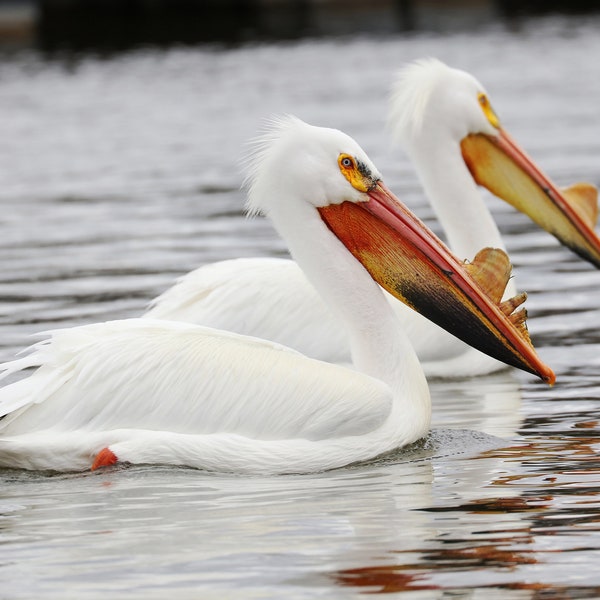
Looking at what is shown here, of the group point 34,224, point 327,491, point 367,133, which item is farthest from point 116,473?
point 367,133

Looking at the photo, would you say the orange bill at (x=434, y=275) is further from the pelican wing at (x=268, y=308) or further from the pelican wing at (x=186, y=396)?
the pelican wing at (x=268, y=308)

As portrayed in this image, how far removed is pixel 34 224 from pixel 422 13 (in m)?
35.1

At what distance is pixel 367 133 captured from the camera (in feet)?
59.1

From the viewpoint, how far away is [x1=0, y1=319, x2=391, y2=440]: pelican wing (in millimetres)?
5621

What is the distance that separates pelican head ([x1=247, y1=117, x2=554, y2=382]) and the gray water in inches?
17.5

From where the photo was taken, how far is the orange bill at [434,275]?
6.06 metres

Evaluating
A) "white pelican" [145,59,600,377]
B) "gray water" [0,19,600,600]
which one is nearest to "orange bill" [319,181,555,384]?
"gray water" [0,19,600,600]

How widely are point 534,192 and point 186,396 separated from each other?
10.7 feet

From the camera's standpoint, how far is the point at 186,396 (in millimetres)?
5637

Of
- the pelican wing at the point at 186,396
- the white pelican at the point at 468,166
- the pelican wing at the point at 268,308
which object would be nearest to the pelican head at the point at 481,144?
the white pelican at the point at 468,166

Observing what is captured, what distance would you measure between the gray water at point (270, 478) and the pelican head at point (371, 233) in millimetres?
445

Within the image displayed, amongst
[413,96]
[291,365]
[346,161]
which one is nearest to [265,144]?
[346,161]

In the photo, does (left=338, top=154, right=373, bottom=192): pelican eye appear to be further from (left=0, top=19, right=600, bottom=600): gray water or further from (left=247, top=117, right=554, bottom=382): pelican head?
(left=0, top=19, right=600, bottom=600): gray water

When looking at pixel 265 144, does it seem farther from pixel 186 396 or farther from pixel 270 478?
pixel 270 478
